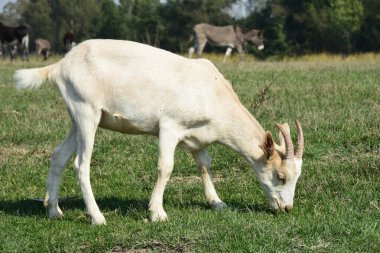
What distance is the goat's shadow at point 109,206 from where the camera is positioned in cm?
701

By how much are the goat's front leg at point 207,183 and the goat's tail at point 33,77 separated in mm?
1705

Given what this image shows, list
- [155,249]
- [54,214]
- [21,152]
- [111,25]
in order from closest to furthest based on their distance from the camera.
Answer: [155,249]
[54,214]
[21,152]
[111,25]

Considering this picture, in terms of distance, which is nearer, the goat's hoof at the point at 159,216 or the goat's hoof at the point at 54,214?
the goat's hoof at the point at 159,216

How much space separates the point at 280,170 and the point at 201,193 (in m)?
1.26

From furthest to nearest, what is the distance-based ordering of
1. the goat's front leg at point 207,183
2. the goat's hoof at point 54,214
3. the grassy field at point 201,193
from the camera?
the goat's front leg at point 207,183, the goat's hoof at point 54,214, the grassy field at point 201,193

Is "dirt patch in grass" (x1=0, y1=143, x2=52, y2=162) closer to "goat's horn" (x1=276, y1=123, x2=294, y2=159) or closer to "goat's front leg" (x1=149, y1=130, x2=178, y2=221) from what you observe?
"goat's front leg" (x1=149, y1=130, x2=178, y2=221)

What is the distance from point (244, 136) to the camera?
6859 millimetres

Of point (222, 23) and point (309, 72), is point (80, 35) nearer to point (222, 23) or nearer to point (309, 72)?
point (222, 23)

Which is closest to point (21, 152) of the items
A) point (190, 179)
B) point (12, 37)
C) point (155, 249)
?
point (190, 179)

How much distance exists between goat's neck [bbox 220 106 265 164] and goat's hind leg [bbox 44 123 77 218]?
155cm

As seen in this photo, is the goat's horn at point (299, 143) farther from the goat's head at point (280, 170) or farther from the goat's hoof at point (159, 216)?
the goat's hoof at point (159, 216)

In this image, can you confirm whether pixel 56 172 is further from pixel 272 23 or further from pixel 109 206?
pixel 272 23

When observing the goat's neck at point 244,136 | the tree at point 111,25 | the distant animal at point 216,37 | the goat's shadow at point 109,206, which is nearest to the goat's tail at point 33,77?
the goat's shadow at point 109,206

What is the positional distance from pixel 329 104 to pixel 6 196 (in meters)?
6.70
